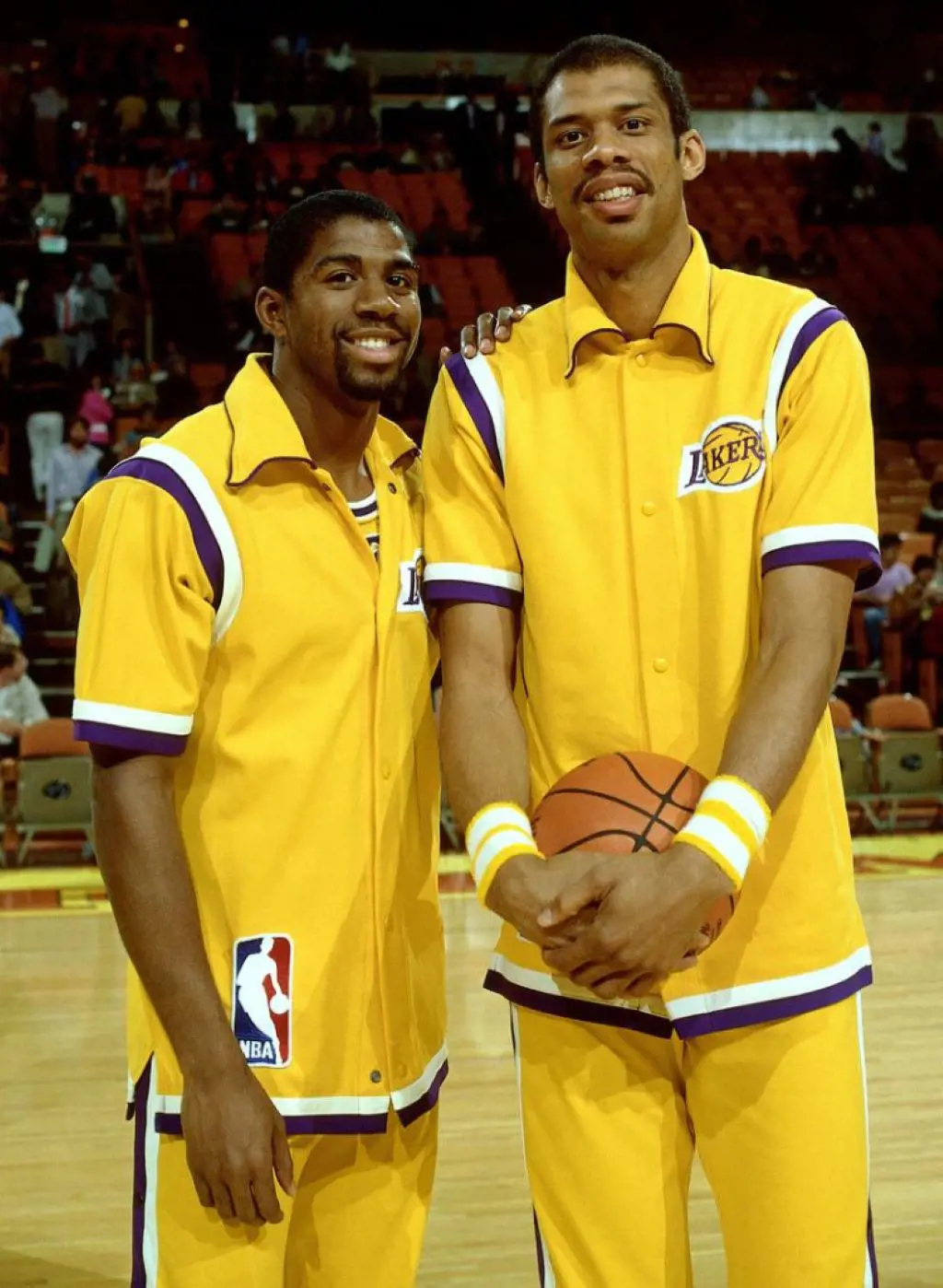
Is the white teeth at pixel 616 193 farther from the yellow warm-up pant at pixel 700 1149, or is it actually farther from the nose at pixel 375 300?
the yellow warm-up pant at pixel 700 1149

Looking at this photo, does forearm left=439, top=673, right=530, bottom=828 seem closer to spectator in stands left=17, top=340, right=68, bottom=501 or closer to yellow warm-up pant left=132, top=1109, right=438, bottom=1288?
yellow warm-up pant left=132, top=1109, right=438, bottom=1288

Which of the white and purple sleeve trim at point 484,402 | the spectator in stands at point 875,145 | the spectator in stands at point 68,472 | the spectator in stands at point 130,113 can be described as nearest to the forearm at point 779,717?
the white and purple sleeve trim at point 484,402

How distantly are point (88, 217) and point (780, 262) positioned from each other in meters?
7.12

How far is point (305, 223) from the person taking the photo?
2340 millimetres

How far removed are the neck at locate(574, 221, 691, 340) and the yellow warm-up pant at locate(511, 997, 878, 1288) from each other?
100cm

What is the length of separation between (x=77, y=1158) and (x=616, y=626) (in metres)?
2.89

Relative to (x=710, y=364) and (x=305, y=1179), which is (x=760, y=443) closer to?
(x=710, y=364)

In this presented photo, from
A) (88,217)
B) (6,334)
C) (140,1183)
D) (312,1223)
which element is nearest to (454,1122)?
(312,1223)

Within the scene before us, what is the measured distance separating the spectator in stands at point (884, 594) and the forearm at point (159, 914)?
9.63m

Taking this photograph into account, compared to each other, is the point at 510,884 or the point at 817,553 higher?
the point at 817,553

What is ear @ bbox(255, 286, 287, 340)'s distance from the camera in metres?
2.37

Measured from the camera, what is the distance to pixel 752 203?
18156mm

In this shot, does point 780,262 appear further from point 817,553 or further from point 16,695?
point 817,553

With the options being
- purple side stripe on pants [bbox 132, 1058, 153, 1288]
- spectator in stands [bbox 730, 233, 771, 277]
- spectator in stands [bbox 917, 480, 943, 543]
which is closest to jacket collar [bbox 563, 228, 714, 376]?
purple side stripe on pants [bbox 132, 1058, 153, 1288]
